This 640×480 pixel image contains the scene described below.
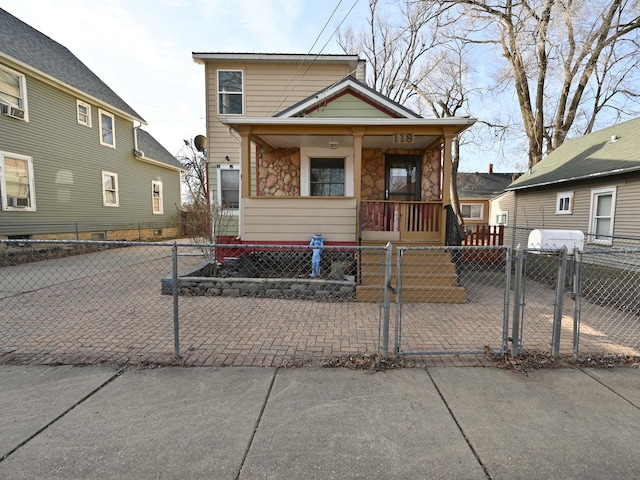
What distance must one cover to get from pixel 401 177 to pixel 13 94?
42.5 feet

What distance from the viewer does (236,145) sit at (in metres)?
10.3

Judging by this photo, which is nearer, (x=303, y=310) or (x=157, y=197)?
(x=303, y=310)

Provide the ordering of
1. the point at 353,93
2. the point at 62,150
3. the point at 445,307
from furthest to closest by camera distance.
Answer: the point at 62,150
the point at 353,93
the point at 445,307

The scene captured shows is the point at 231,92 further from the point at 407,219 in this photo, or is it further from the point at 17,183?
the point at 17,183

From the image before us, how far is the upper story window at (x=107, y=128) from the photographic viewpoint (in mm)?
14617

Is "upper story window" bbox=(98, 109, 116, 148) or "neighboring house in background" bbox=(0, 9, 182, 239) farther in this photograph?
"upper story window" bbox=(98, 109, 116, 148)

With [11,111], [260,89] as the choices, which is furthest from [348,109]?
[11,111]

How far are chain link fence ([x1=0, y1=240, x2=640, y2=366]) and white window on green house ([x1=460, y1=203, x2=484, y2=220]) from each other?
2005 centimetres

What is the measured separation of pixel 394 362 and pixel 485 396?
87 centimetres

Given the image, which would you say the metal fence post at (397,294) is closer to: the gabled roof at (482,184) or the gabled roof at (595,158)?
the gabled roof at (595,158)

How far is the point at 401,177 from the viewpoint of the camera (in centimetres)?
905

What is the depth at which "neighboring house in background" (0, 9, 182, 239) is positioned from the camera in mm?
10648

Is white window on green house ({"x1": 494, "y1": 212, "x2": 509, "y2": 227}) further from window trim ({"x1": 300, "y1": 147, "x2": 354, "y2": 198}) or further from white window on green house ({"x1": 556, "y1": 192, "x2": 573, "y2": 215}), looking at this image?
window trim ({"x1": 300, "y1": 147, "x2": 354, "y2": 198})

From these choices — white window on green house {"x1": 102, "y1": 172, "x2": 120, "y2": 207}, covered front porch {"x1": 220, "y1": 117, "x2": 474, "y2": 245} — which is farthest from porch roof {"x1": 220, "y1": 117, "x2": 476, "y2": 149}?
white window on green house {"x1": 102, "y1": 172, "x2": 120, "y2": 207}
